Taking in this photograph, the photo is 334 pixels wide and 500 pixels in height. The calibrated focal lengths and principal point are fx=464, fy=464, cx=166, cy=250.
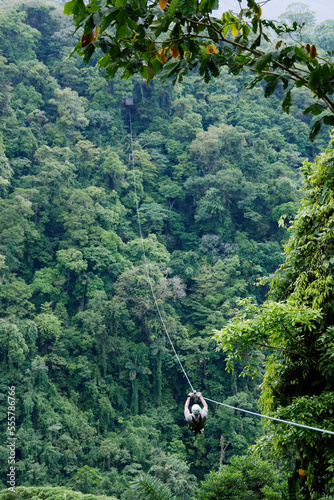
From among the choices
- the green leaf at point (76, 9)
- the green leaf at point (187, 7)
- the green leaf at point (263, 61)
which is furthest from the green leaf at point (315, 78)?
the green leaf at point (76, 9)

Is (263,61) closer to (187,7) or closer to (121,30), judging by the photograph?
(187,7)

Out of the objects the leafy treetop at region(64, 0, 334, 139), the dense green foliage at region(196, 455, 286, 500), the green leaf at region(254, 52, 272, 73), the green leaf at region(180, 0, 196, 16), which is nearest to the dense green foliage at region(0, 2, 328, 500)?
the dense green foliage at region(196, 455, 286, 500)

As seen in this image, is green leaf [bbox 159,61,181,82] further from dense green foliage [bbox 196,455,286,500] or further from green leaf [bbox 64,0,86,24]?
dense green foliage [bbox 196,455,286,500]

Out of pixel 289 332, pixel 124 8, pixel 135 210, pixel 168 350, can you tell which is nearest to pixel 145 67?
pixel 124 8

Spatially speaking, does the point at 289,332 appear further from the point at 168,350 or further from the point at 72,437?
the point at 168,350

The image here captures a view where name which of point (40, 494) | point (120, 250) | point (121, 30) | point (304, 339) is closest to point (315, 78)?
point (121, 30)

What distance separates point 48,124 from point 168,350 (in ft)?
26.2

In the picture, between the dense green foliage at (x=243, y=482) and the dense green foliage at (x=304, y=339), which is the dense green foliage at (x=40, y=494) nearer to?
the dense green foliage at (x=243, y=482)

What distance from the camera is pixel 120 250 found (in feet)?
43.9

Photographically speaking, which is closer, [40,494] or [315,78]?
[315,78]

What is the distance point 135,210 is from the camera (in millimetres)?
15094

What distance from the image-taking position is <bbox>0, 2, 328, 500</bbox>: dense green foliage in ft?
33.6

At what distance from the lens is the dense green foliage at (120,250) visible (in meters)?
10.2

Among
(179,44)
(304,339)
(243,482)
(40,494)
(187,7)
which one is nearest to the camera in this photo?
(187,7)
